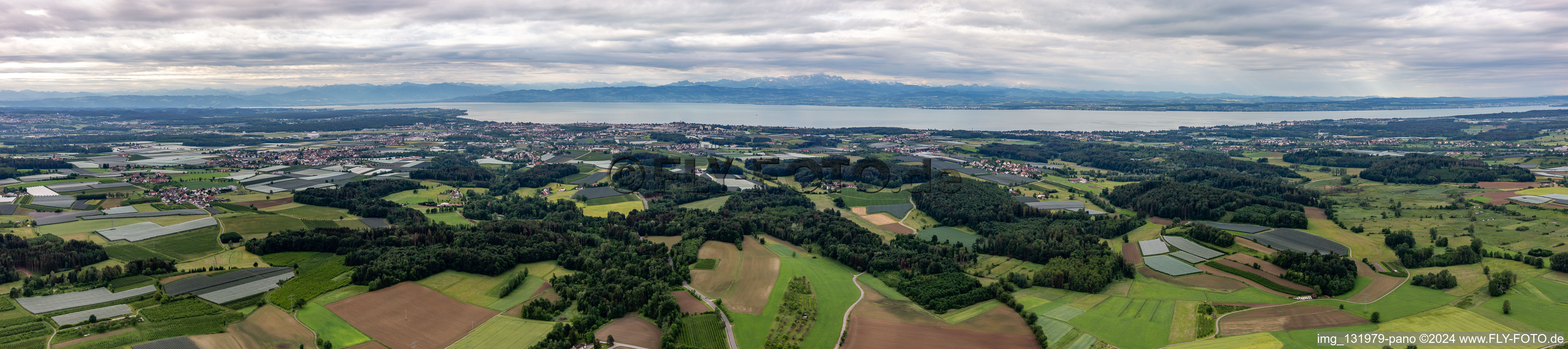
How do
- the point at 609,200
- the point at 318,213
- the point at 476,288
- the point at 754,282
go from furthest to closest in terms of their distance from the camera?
the point at 609,200, the point at 318,213, the point at 754,282, the point at 476,288

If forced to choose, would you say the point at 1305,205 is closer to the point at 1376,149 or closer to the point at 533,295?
the point at 533,295

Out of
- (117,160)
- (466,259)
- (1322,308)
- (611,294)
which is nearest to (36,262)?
(466,259)

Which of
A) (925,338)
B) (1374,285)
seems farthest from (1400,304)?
(925,338)

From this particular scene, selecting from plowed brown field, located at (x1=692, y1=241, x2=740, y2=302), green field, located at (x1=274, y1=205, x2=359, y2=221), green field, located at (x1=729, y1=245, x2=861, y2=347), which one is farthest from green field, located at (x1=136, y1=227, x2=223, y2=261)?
green field, located at (x1=729, y1=245, x2=861, y2=347)

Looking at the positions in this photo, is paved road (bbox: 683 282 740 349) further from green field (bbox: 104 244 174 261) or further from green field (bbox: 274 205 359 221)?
green field (bbox: 274 205 359 221)

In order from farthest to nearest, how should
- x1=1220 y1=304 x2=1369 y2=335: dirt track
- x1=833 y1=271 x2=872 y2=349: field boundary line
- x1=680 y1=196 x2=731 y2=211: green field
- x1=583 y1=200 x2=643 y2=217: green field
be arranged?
1. x1=680 y1=196 x2=731 y2=211: green field
2. x1=583 y1=200 x2=643 y2=217: green field
3. x1=833 y1=271 x2=872 y2=349: field boundary line
4. x1=1220 y1=304 x2=1369 y2=335: dirt track

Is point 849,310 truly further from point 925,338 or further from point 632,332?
point 632,332

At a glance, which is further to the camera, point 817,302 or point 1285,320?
point 817,302
